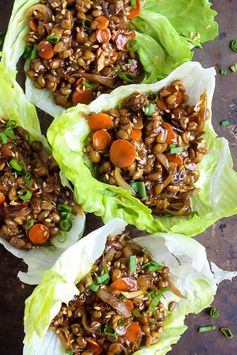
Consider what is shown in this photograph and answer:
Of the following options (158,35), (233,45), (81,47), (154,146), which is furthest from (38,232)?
(233,45)

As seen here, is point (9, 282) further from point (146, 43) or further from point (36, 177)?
point (146, 43)

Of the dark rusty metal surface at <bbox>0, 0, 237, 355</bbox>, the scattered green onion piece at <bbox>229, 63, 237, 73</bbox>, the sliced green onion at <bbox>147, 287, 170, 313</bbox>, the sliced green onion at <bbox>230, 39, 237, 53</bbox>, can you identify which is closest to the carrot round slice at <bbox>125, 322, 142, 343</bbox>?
the sliced green onion at <bbox>147, 287, 170, 313</bbox>

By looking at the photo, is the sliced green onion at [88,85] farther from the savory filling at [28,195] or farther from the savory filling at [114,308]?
the savory filling at [114,308]

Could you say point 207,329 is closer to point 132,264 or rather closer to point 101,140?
point 132,264

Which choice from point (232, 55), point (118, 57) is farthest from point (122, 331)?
point (232, 55)

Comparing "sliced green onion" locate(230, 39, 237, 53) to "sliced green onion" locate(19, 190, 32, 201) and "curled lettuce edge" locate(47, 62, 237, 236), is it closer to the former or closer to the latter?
"curled lettuce edge" locate(47, 62, 237, 236)

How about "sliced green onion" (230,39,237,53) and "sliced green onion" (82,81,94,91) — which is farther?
"sliced green onion" (230,39,237,53)

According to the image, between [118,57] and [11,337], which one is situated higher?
[118,57]

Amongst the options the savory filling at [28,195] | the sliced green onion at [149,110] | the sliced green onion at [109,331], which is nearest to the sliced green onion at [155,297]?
the sliced green onion at [109,331]

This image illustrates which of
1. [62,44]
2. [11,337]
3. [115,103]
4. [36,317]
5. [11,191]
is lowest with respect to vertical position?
[11,337]
